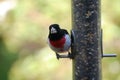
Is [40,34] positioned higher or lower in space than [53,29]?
lower

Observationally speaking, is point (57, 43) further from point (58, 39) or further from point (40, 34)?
point (40, 34)

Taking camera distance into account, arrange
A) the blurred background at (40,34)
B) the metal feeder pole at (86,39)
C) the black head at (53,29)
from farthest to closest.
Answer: the blurred background at (40,34) < the metal feeder pole at (86,39) < the black head at (53,29)

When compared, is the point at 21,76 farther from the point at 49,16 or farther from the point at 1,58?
the point at 1,58

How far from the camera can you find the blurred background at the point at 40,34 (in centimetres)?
573

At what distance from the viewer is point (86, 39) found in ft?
14.1

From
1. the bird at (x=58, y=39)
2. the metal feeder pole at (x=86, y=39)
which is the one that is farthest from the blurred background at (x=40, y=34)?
the bird at (x=58, y=39)

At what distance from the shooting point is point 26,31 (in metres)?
6.04

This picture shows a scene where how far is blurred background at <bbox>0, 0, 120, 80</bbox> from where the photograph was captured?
18.8 feet

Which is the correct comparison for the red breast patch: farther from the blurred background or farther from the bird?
the blurred background

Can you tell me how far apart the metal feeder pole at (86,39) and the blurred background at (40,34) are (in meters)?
1.31

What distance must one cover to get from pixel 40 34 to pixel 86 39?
5.84 feet

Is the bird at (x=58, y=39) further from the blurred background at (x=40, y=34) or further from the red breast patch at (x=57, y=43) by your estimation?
the blurred background at (x=40, y=34)

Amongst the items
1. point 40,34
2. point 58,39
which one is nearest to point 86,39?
point 58,39

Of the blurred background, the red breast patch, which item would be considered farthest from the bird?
the blurred background
